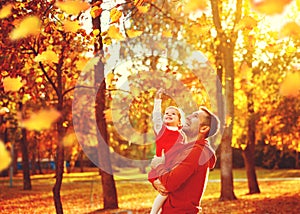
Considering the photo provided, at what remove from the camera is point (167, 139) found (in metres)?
6.10

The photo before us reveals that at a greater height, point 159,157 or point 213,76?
point 213,76

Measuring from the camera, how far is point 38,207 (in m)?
20.2

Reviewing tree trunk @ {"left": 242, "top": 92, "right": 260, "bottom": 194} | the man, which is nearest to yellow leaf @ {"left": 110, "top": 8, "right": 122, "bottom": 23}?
the man

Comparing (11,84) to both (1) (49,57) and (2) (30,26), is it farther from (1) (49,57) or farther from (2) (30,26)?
(2) (30,26)

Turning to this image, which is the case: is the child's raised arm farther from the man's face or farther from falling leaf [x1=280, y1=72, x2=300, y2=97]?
falling leaf [x1=280, y1=72, x2=300, y2=97]

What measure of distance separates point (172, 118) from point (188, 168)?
91 cm

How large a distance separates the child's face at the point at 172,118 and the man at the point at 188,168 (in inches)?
20.8

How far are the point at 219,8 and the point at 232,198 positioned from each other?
6113mm

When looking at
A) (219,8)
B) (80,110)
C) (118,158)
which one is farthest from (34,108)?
(118,158)

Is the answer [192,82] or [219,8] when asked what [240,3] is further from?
[192,82]

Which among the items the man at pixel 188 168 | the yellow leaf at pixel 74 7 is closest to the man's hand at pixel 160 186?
the man at pixel 188 168

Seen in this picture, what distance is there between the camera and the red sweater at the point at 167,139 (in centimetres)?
603

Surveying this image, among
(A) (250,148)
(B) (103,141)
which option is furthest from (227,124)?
(A) (250,148)

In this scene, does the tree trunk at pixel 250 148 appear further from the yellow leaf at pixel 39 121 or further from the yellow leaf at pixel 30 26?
the yellow leaf at pixel 30 26
